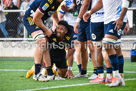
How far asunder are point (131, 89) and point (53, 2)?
2505 mm

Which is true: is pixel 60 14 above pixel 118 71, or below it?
above

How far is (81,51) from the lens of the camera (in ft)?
29.1

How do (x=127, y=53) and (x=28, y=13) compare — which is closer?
(x=28, y=13)

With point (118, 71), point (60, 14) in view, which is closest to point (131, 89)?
point (118, 71)

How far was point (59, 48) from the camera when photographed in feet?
27.3

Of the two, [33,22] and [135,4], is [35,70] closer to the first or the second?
Result: [33,22]

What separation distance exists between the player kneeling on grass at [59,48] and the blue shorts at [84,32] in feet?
1.67

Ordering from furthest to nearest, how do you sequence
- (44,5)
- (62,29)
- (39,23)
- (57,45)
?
(57,45), (62,29), (39,23), (44,5)

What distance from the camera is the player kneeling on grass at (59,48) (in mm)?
7909

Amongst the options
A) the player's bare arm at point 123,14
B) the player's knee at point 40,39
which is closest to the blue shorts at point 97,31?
the player's knee at point 40,39

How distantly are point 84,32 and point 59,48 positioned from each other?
0.86 metres

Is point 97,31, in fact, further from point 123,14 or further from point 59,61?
point 123,14

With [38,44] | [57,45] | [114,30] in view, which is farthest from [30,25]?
[114,30]

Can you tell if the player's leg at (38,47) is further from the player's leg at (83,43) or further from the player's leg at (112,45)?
the player's leg at (112,45)
